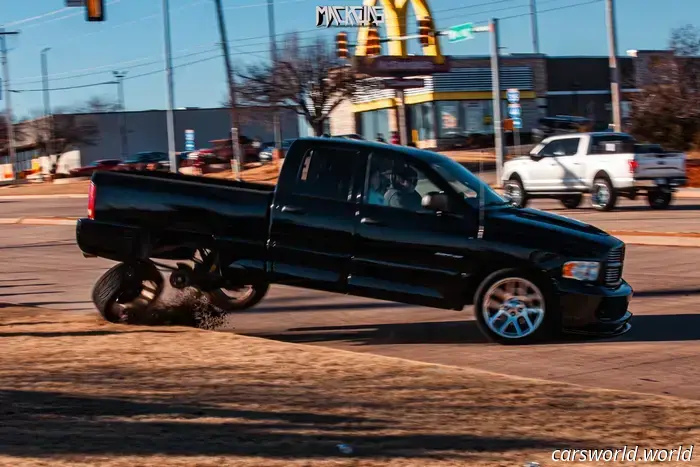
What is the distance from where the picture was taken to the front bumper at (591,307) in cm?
958

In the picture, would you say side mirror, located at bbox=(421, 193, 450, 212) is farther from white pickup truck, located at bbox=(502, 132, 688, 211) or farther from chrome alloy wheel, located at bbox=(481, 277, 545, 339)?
white pickup truck, located at bbox=(502, 132, 688, 211)

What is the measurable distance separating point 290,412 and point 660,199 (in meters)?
21.8

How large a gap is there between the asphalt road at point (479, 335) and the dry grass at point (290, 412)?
573mm

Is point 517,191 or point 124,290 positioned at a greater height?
point 517,191

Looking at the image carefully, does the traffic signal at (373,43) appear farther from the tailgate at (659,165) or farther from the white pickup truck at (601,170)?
the tailgate at (659,165)

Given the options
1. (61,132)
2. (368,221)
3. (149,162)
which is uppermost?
(61,132)

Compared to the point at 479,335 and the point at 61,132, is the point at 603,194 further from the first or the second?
the point at 61,132

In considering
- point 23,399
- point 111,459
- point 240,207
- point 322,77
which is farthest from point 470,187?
point 322,77

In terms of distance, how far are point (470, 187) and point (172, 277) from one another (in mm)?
3153

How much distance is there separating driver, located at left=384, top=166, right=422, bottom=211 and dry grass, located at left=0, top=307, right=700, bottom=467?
1.69m

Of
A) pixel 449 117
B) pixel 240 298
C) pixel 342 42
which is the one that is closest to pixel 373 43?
pixel 342 42

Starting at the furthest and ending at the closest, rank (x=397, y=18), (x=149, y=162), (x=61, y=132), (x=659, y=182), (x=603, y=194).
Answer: (x=61, y=132) < (x=149, y=162) < (x=397, y=18) < (x=603, y=194) < (x=659, y=182)

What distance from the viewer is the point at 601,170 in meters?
26.1

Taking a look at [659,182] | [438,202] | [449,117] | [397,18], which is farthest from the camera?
[449,117]
